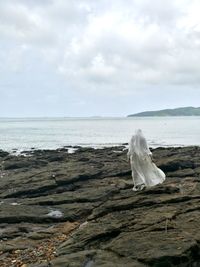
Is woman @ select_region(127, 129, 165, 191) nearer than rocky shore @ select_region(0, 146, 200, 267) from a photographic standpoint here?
No

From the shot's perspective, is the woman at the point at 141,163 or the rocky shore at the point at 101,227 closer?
the rocky shore at the point at 101,227

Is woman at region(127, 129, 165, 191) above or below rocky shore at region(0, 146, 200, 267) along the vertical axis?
above

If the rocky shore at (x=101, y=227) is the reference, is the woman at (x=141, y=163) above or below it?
above

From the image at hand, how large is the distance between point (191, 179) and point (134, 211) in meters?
11.9

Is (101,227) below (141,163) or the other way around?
below

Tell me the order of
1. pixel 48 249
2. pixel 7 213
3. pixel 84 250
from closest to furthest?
pixel 84 250
pixel 48 249
pixel 7 213

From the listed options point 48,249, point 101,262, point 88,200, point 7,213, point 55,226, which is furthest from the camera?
point 88,200

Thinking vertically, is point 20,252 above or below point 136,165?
below

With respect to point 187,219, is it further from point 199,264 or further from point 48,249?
point 48,249

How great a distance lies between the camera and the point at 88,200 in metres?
22.0

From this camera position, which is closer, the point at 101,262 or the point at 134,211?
the point at 101,262

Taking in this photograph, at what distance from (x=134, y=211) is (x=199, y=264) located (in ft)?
13.2

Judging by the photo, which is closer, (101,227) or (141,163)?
(101,227)

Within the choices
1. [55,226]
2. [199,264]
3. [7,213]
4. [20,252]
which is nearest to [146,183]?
[55,226]
